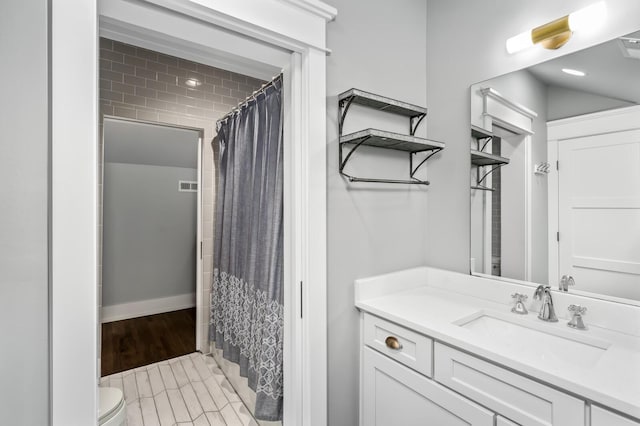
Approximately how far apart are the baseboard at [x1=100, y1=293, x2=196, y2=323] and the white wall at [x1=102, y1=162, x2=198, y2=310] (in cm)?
5

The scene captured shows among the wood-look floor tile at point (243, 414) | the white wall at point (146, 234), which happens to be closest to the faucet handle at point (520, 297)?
the wood-look floor tile at point (243, 414)

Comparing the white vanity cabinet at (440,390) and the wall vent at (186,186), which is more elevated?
the wall vent at (186,186)

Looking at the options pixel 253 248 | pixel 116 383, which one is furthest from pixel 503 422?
pixel 116 383

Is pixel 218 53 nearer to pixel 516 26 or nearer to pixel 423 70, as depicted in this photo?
pixel 423 70

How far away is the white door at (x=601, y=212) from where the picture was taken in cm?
111

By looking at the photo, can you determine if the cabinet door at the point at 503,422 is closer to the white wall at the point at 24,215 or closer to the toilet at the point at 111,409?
the white wall at the point at 24,215

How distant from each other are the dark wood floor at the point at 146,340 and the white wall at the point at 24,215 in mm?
2102

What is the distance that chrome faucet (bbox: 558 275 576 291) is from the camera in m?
1.25

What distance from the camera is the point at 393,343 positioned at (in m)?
1.25

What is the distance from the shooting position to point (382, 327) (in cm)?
133

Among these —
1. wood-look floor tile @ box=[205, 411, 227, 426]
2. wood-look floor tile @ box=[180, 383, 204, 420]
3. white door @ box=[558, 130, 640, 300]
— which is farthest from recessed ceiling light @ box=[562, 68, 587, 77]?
wood-look floor tile @ box=[180, 383, 204, 420]

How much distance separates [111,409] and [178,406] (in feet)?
2.47

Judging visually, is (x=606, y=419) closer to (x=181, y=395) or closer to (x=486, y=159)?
(x=486, y=159)

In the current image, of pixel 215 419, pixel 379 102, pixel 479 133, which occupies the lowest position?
pixel 215 419
